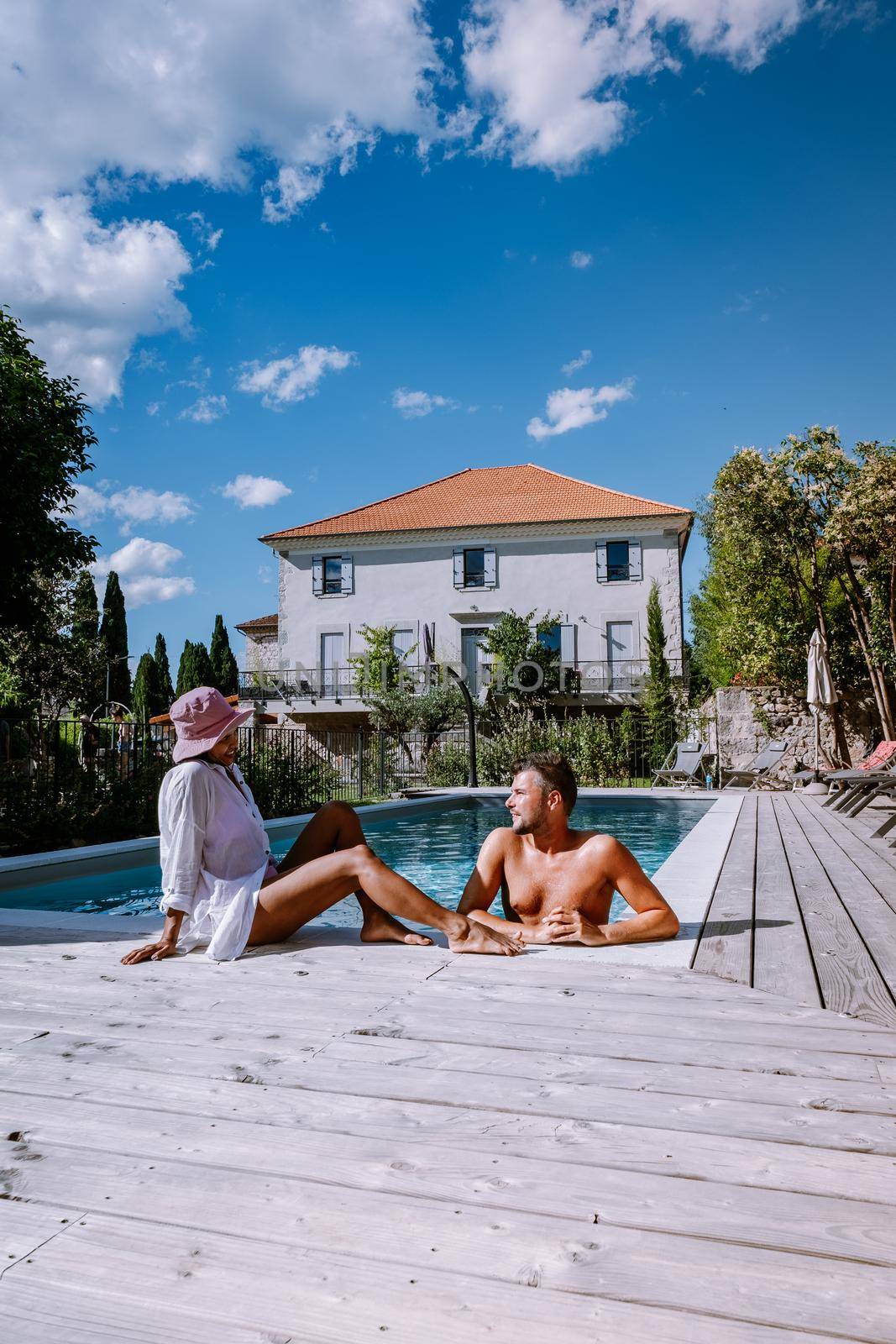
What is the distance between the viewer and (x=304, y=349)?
17109mm

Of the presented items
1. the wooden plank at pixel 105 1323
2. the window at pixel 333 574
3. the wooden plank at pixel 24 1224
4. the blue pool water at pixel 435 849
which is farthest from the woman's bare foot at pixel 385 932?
the window at pixel 333 574

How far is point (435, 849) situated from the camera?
1047cm

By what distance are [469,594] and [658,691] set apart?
7.22 metres

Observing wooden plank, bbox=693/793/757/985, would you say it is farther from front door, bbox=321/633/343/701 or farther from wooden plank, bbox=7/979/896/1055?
front door, bbox=321/633/343/701

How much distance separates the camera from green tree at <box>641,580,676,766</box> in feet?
71.5

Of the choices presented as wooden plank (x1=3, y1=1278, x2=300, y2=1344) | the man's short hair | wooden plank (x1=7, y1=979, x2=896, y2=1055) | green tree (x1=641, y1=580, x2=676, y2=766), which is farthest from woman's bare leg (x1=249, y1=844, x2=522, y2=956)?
green tree (x1=641, y1=580, x2=676, y2=766)

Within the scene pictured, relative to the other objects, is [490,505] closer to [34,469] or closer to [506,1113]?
[34,469]

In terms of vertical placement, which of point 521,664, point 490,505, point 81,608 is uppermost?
point 490,505

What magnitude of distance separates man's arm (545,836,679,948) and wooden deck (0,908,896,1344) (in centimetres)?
49

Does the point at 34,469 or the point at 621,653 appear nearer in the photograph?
the point at 34,469

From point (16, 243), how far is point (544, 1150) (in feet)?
51.1

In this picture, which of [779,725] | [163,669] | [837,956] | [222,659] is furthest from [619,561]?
[837,956]

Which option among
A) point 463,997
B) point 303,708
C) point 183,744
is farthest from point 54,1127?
point 303,708

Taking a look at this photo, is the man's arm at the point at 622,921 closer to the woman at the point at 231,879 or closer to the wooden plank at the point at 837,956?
the woman at the point at 231,879
